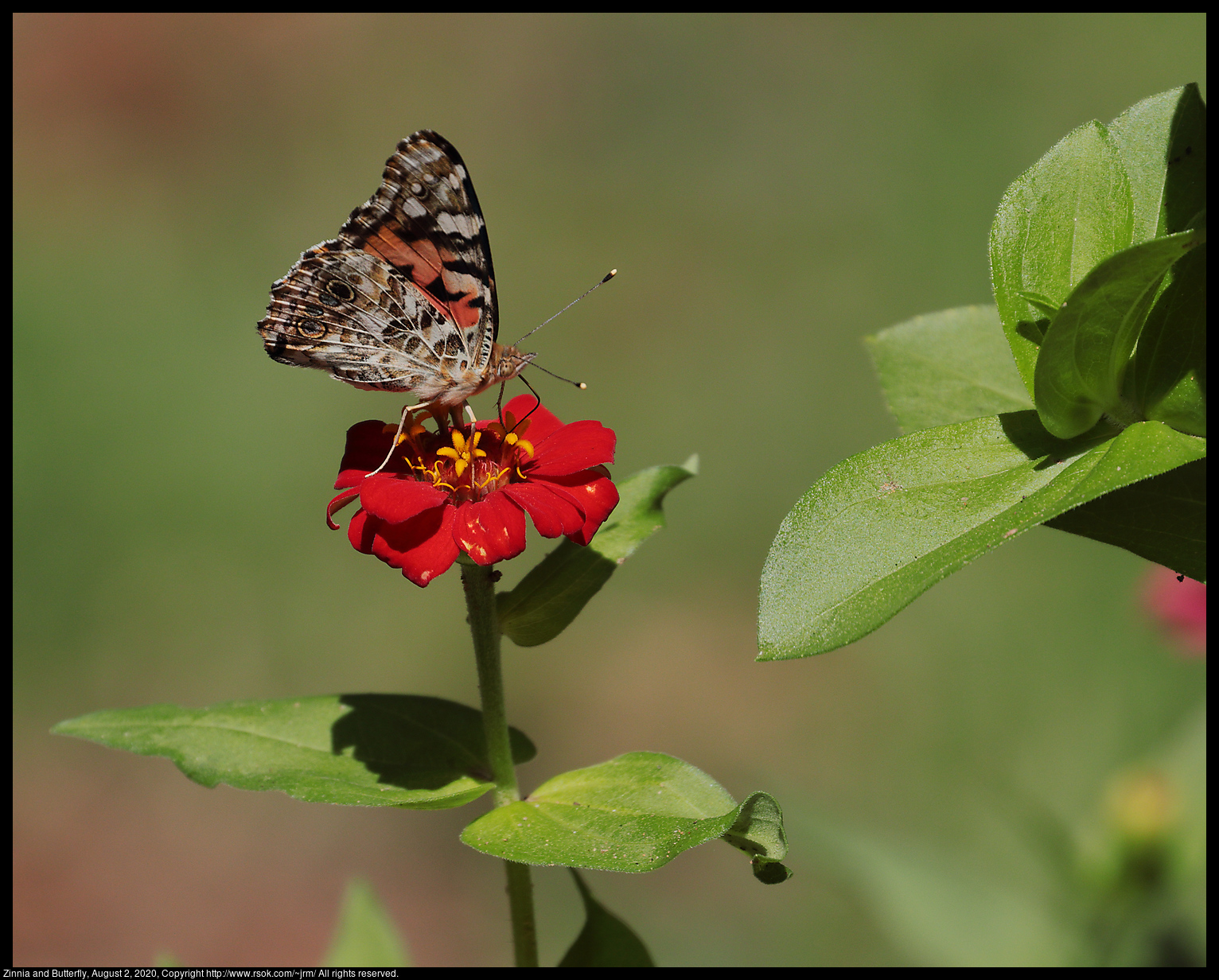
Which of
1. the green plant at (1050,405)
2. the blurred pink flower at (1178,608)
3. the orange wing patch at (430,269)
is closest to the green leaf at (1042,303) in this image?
the green plant at (1050,405)

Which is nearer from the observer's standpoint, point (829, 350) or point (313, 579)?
point (313, 579)

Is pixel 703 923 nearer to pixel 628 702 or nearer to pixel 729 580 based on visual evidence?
pixel 628 702

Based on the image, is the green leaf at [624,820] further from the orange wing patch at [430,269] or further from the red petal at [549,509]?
the orange wing patch at [430,269]

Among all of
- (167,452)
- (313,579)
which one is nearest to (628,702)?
(313,579)

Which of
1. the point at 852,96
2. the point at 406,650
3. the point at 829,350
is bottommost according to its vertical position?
the point at 406,650

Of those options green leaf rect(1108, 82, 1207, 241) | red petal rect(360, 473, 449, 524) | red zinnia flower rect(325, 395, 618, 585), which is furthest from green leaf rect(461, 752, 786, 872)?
green leaf rect(1108, 82, 1207, 241)

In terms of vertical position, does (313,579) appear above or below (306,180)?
below

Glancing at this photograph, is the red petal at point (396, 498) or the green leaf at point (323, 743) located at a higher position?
the red petal at point (396, 498)
